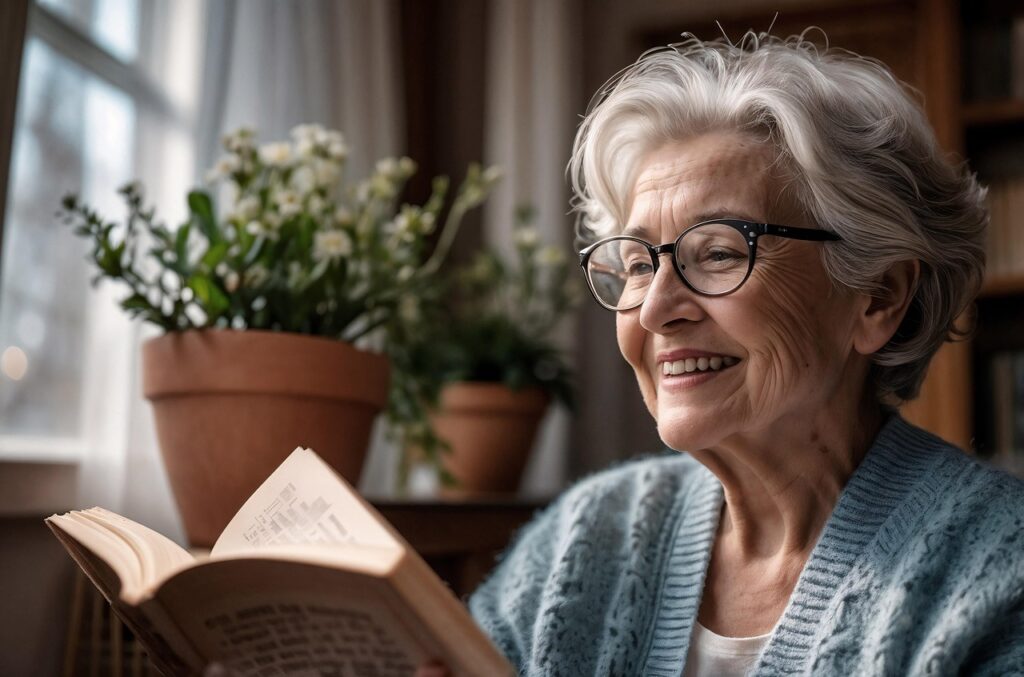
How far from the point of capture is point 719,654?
41.9 inches

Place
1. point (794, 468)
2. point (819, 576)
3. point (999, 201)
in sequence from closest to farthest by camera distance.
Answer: point (819, 576) < point (794, 468) < point (999, 201)

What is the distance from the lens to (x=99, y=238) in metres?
1.23

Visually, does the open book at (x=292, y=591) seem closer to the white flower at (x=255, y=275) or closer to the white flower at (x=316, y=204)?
the white flower at (x=255, y=275)

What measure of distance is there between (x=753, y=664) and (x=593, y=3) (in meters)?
2.29

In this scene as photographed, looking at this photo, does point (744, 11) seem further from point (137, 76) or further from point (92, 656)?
point (92, 656)

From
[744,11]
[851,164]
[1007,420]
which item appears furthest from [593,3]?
[851,164]

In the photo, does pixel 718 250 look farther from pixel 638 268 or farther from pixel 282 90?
pixel 282 90

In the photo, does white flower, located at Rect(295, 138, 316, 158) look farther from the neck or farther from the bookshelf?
the bookshelf

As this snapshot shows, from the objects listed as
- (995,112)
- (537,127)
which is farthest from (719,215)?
(995,112)

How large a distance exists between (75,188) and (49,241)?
0.30 ft

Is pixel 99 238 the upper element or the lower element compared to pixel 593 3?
Result: lower

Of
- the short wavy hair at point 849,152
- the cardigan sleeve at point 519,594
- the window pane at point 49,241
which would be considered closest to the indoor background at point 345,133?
the window pane at point 49,241

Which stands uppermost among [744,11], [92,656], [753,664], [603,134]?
[744,11]

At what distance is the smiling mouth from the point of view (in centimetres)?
105
